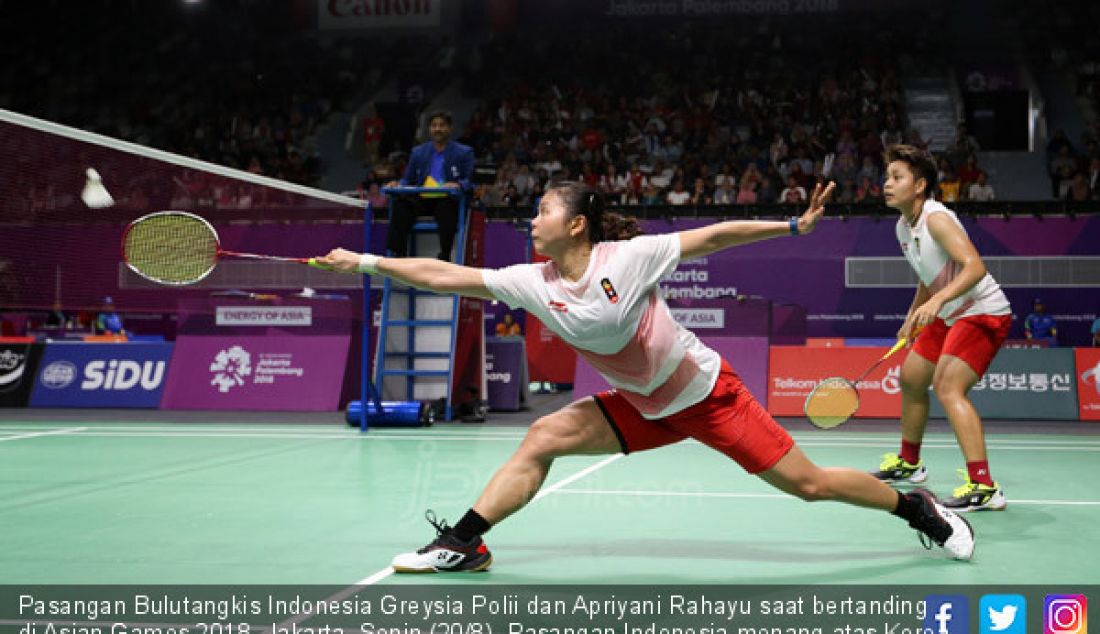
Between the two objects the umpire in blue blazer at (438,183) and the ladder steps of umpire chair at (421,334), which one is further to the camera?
the ladder steps of umpire chair at (421,334)

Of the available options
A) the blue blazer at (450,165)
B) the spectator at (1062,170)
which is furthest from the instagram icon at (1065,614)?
the spectator at (1062,170)

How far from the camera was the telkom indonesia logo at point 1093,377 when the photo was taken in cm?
1190

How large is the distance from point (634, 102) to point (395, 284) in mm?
16107

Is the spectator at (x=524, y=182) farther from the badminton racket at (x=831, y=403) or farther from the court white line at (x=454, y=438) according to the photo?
the badminton racket at (x=831, y=403)

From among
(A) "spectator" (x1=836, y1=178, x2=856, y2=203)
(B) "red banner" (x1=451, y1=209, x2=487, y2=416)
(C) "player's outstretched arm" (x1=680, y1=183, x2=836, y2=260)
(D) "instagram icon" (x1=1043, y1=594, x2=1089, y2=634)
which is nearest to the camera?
(D) "instagram icon" (x1=1043, y1=594, x2=1089, y2=634)

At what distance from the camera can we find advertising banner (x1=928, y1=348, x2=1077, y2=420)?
1201cm

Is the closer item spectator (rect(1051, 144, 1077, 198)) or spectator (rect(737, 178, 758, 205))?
spectator (rect(737, 178, 758, 205))

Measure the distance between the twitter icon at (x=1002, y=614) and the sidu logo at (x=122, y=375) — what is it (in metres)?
11.7

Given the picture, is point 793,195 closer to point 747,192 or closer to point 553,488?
point 747,192

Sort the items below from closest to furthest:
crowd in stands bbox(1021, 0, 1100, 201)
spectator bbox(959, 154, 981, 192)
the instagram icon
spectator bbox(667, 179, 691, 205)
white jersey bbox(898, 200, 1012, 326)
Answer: the instagram icon → white jersey bbox(898, 200, 1012, 326) → spectator bbox(667, 179, 691, 205) → spectator bbox(959, 154, 981, 192) → crowd in stands bbox(1021, 0, 1100, 201)

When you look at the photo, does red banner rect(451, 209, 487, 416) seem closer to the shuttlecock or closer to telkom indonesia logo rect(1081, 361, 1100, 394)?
the shuttlecock

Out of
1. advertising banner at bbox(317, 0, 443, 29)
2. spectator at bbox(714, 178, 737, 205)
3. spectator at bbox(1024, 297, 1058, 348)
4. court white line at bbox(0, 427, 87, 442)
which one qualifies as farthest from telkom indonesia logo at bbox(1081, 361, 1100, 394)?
advertising banner at bbox(317, 0, 443, 29)

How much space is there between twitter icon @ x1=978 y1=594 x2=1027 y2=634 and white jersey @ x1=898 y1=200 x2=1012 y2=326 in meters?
2.72

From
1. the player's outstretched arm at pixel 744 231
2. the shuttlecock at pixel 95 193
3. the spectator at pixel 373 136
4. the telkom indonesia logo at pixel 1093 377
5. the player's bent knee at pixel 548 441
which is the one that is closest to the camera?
the player's outstretched arm at pixel 744 231
